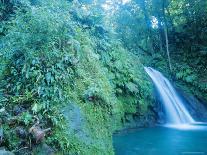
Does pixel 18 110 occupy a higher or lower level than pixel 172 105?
lower

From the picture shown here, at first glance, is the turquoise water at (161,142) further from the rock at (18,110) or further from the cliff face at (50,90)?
the rock at (18,110)

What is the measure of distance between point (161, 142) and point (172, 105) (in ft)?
14.5

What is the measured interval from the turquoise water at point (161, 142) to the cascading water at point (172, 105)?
156cm

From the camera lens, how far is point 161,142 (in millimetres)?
9453

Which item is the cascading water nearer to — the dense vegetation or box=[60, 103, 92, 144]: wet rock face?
the dense vegetation

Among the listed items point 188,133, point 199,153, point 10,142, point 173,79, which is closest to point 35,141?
point 10,142

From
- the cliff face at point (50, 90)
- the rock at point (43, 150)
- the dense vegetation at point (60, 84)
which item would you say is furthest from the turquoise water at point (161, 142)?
the rock at point (43, 150)

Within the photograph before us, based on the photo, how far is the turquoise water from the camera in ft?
27.1

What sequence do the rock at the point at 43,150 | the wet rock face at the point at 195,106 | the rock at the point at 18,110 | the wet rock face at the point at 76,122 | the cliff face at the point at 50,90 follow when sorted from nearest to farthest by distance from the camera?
the rock at the point at 43,150, the cliff face at the point at 50,90, the rock at the point at 18,110, the wet rock face at the point at 76,122, the wet rock face at the point at 195,106

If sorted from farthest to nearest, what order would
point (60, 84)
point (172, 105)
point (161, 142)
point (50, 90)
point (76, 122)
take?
point (172, 105) < point (161, 142) < point (60, 84) < point (50, 90) < point (76, 122)

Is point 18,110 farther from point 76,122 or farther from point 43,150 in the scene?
point 76,122

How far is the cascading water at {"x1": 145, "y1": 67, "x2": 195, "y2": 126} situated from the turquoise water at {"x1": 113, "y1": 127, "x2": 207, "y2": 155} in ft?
5.11

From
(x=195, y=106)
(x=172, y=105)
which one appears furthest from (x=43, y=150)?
(x=195, y=106)

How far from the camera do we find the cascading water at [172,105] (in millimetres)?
13125
